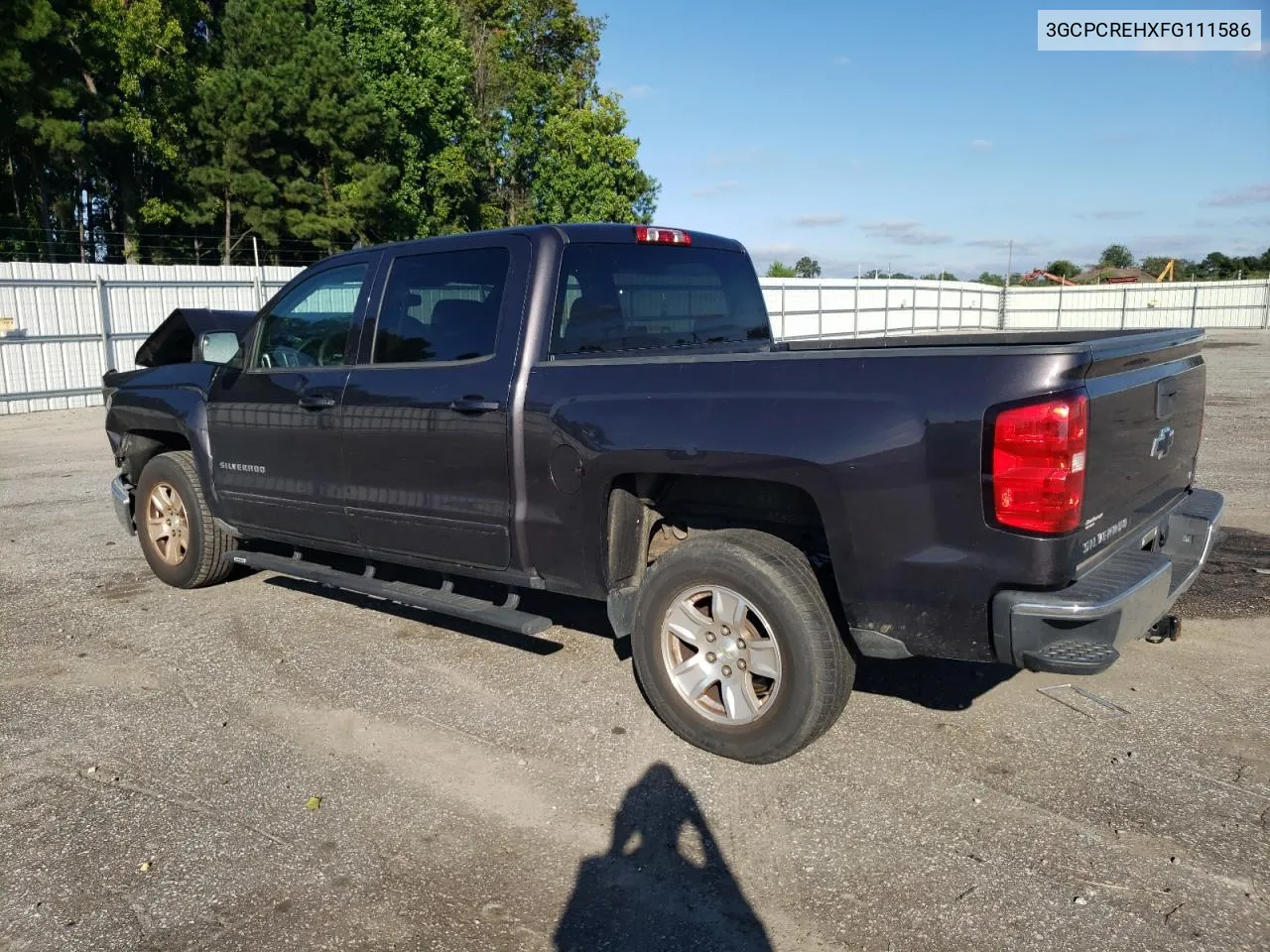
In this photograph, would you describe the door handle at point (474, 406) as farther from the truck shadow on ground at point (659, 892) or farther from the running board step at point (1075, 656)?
the running board step at point (1075, 656)

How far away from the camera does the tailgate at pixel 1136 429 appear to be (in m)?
3.16

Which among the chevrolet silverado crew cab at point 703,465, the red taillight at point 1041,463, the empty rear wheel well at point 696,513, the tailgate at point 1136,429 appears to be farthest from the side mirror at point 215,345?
the tailgate at point 1136,429

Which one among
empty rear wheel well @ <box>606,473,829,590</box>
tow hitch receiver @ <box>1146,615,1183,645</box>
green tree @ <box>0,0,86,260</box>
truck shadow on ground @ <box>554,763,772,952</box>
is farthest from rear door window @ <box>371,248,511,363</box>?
green tree @ <box>0,0,86,260</box>

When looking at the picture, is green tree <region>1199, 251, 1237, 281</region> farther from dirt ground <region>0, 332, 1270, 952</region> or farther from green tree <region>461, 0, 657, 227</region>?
dirt ground <region>0, 332, 1270, 952</region>

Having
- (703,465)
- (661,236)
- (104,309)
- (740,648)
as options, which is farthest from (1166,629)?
(104,309)

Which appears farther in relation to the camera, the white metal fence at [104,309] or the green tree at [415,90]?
the green tree at [415,90]

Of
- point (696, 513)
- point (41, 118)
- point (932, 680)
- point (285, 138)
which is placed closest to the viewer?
point (696, 513)

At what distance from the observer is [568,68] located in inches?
1930

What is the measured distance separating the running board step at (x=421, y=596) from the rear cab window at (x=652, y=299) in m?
1.14

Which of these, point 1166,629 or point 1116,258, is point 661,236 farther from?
point 1116,258

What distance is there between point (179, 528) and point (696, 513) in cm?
366

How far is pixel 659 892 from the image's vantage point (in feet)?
9.85

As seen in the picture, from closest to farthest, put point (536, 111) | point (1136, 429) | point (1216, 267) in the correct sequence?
point (1136, 429), point (536, 111), point (1216, 267)

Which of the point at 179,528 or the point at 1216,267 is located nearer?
the point at 179,528
